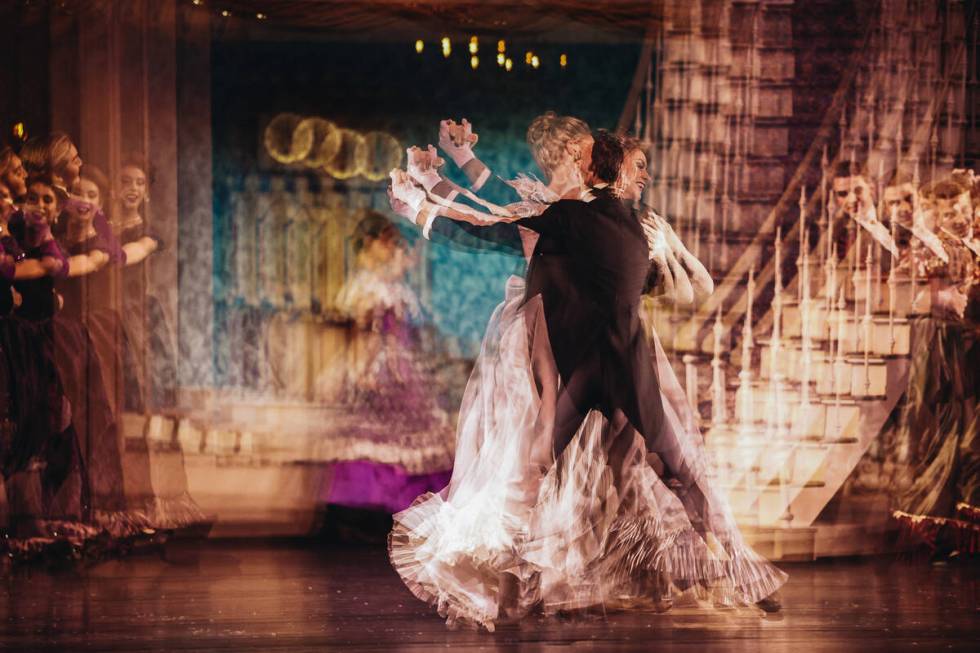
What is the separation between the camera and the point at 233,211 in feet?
16.9

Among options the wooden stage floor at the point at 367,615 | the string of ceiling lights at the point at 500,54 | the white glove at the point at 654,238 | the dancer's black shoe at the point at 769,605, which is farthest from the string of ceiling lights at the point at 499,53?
the dancer's black shoe at the point at 769,605

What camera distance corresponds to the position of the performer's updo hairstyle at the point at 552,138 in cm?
460

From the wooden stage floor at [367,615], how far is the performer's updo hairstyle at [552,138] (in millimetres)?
1587

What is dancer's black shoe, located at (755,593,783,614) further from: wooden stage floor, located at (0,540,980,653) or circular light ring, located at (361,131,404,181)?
circular light ring, located at (361,131,404,181)

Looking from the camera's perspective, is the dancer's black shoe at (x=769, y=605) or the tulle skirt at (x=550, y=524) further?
the dancer's black shoe at (x=769, y=605)

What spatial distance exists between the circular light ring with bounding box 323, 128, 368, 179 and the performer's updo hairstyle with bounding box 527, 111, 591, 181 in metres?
0.68

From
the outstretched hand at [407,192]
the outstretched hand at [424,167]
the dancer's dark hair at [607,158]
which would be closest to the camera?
the dancer's dark hair at [607,158]

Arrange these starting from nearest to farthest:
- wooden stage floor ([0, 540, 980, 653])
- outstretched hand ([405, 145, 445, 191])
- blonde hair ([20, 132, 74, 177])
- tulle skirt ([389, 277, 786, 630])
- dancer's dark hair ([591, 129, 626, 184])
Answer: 1. wooden stage floor ([0, 540, 980, 653])
2. tulle skirt ([389, 277, 786, 630])
3. dancer's dark hair ([591, 129, 626, 184])
4. outstretched hand ([405, 145, 445, 191])
5. blonde hair ([20, 132, 74, 177])

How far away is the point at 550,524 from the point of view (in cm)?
400

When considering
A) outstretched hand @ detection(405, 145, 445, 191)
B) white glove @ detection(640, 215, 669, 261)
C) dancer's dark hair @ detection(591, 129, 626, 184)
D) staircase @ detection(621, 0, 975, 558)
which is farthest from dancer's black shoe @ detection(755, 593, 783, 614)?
outstretched hand @ detection(405, 145, 445, 191)

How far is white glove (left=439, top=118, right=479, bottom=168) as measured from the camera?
188 inches

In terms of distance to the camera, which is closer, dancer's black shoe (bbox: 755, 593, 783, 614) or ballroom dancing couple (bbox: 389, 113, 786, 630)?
ballroom dancing couple (bbox: 389, 113, 786, 630)

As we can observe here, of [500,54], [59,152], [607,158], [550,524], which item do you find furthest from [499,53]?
[550,524]

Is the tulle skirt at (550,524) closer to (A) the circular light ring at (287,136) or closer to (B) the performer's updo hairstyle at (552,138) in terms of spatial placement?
(B) the performer's updo hairstyle at (552,138)
